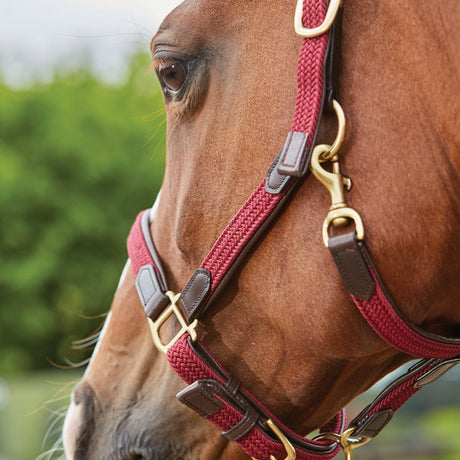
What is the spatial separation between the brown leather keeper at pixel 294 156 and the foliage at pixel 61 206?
737 inches

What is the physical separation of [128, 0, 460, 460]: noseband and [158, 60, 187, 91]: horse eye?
1.24 ft

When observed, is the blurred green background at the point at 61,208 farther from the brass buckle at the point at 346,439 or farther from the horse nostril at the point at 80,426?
the brass buckle at the point at 346,439

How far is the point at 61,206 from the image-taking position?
72.2 ft

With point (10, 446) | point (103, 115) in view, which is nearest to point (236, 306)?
point (10, 446)

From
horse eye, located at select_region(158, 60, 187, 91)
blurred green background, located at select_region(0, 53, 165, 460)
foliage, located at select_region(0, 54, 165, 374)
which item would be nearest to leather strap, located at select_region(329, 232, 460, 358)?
horse eye, located at select_region(158, 60, 187, 91)

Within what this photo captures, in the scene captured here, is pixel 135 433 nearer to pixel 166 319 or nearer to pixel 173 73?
pixel 166 319

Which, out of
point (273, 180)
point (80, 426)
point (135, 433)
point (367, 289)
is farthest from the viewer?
point (80, 426)

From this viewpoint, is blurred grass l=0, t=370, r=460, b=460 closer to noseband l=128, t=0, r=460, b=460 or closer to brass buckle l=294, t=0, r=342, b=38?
noseband l=128, t=0, r=460, b=460

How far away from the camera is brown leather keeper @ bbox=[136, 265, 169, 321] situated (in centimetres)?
199

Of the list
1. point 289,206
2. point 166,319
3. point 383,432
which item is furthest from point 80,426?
point 383,432

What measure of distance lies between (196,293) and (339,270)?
17.3 inches

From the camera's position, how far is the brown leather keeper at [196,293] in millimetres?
1867

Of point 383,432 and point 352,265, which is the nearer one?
point 352,265

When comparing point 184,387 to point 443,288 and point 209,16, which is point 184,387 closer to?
point 443,288
